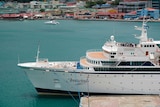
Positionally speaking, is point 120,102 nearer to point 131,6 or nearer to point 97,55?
point 97,55

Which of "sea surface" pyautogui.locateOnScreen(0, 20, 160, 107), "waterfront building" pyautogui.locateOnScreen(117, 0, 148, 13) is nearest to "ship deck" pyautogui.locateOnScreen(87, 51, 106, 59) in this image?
"sea surface" pyautogui.locateOnScreen(0, 20, 160, 107)

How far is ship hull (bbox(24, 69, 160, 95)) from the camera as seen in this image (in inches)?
1104

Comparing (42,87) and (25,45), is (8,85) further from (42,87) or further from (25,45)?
(25,45)

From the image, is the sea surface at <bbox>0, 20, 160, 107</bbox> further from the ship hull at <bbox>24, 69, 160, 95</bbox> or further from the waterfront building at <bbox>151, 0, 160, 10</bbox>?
the waterfront building at <bbox>151, 0, 160, 10</bbox>

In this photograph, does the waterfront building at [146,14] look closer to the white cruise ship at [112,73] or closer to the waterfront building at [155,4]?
the waterfront building at [155,4]

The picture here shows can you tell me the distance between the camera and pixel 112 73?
2800 centimetres

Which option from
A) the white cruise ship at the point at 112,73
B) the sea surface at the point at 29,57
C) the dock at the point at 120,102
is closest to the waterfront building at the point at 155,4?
the sea surface at the point at 29,57

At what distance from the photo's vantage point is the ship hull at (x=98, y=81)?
2803 centimetres

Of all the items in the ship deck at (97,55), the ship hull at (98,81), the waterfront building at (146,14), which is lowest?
the waterfront building at (146,14)

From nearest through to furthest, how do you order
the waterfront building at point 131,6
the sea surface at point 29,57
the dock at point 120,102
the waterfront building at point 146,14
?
the dock at point 120,102, the sea surface at point 29,57, the waterfront building at point 146,14, the waterfront building at point 131,6

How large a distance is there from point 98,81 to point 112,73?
3.30ft

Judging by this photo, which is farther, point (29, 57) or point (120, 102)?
point (29, 57)

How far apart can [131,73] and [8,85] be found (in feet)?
30.6

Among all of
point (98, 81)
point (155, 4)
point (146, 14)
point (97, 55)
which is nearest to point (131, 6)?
point (155, 4)
